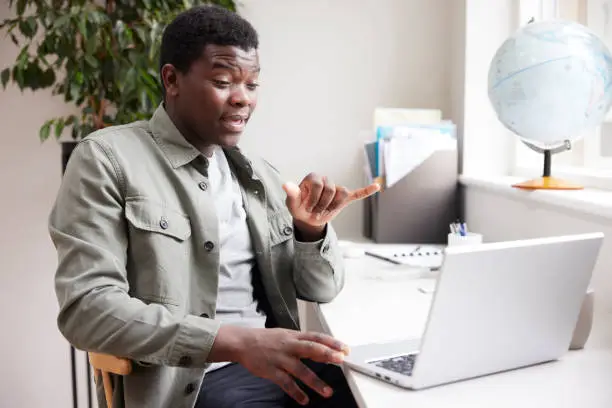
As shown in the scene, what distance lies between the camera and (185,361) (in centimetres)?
93

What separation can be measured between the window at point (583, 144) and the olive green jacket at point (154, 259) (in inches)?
31.4

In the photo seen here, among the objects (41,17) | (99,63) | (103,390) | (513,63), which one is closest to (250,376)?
(103,390)

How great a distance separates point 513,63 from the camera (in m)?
1.36

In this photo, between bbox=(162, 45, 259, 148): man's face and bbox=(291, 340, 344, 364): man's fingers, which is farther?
bbox=(162, 45, 259, 148): man's face

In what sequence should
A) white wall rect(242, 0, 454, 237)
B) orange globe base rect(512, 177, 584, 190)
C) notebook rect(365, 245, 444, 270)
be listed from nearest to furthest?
orange globe base rect(512, 177, 584, 190) → notebook rect(365, 245, 444, 270) → white wall rect(242, 0, 454, 237)

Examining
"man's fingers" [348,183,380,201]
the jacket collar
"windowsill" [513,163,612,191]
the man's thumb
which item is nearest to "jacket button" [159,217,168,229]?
the jacket collar

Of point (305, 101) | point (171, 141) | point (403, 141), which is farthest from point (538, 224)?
point (305, 101)

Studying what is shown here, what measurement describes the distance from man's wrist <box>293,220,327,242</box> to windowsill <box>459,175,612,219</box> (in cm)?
54

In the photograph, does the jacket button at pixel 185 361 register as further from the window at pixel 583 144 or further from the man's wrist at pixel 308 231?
the window at pixel 583 144

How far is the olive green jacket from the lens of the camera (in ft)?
3.04

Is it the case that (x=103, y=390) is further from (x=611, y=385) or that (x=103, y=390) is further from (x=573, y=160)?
(x=573, y=160)

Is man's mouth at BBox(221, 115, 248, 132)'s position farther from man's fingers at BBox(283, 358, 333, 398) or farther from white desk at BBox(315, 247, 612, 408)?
man's fingers at BBox(283, 358, 333, 398)

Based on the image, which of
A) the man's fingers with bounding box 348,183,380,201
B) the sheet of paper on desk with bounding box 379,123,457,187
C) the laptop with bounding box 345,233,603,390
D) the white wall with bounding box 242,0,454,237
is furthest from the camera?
the white wall with bounding box 242,0,454,237

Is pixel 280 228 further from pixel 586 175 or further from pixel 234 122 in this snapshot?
pixel 586 175
